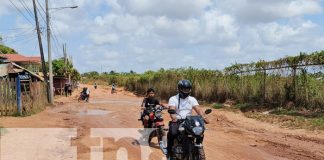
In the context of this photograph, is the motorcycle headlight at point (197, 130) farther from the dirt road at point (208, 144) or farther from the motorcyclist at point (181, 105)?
the dirt road at point (208, 144)

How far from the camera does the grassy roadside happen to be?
17.2 m

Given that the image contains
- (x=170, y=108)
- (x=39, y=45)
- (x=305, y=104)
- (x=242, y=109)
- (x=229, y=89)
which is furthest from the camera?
(x=39, y=45)

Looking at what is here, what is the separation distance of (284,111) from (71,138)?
1045 cm

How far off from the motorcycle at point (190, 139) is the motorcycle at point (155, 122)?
147 inches

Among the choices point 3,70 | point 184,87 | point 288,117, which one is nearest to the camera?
point 184,87

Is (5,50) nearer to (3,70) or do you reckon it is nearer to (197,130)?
(3,70)

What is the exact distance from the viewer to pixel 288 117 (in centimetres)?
1919

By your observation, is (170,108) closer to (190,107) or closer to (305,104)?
(190,107)

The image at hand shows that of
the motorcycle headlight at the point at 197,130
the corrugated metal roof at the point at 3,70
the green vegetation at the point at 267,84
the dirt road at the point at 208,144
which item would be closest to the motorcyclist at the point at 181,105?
the motorcycle headlight at the point at 197,130

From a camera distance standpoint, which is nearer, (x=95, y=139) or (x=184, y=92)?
(x=184, y=92)

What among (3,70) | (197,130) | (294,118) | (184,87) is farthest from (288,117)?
(3,70)

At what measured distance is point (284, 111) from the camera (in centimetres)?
2091

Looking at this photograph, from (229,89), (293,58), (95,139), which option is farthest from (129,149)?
(229,89)

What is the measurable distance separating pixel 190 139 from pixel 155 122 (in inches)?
179
